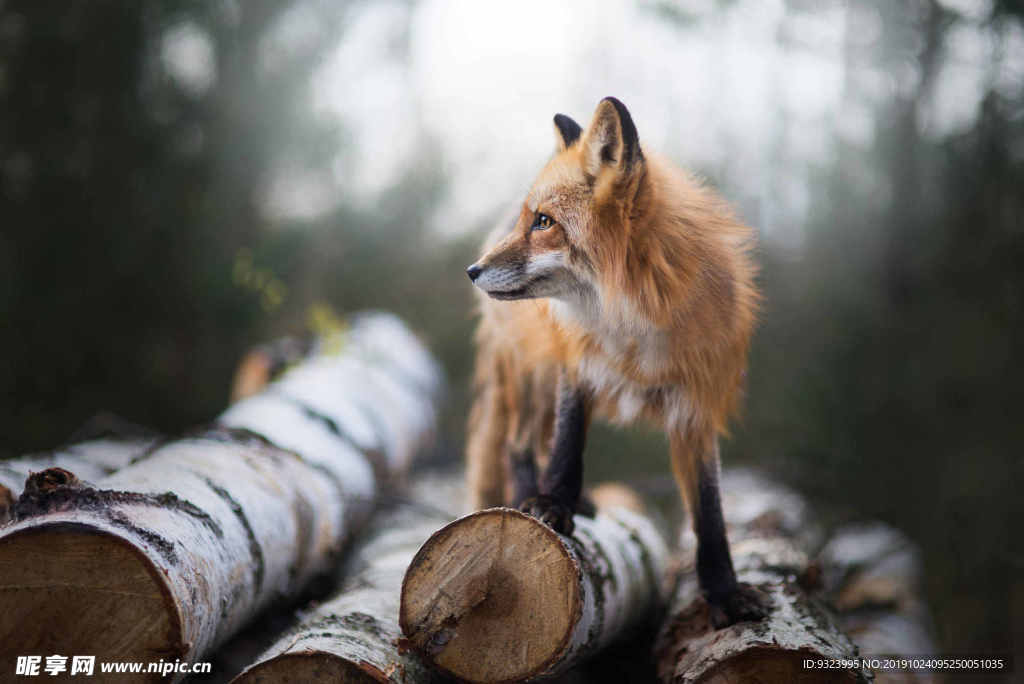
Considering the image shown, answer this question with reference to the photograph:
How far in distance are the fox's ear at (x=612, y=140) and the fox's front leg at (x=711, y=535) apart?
1.01 meters

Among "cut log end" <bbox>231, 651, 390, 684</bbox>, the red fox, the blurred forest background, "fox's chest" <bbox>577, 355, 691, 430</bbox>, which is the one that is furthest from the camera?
the blurred forest background

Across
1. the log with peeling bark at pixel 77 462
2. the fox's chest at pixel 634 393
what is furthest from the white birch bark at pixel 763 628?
the log with peeling bark at pixel 77 462

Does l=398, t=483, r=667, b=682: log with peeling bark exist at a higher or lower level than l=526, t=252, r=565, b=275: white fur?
lower

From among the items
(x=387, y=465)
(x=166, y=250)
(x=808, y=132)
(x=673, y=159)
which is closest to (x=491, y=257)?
(x=673, y=159)

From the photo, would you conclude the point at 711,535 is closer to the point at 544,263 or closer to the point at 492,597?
the point at 492,597

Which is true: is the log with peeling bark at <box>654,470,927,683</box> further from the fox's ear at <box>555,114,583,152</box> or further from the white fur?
the fox's ear at <box>555,114,583,152</box>

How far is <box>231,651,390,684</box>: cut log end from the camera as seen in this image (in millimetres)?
1849

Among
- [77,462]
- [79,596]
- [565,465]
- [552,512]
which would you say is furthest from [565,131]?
[77,462]

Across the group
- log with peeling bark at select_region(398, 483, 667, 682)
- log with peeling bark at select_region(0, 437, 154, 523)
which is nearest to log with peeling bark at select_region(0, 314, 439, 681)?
log with peeling bark at select_region(0, 437, 154, 523)

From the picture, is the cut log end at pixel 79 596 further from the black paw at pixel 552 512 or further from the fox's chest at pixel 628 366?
the fox's chest at pixel 628 366

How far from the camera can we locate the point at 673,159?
2920 millimetres

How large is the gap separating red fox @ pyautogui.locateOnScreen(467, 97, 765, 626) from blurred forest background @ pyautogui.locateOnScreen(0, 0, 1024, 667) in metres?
0.55

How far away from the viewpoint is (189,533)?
6.76 feet

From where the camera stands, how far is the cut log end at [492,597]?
75.1 inches
